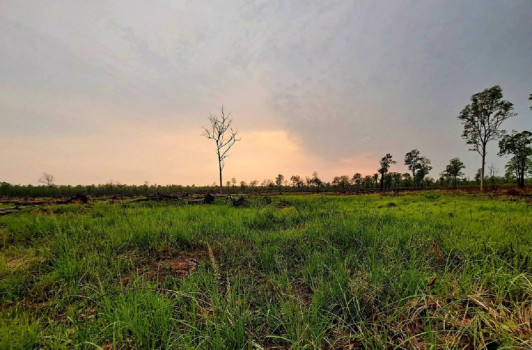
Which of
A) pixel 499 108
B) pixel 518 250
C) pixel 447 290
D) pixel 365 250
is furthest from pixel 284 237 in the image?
pixel 499 108

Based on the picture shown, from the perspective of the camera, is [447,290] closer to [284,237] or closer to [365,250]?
[365,250]

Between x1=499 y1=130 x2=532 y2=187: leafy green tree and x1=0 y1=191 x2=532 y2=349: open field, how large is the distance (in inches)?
2167

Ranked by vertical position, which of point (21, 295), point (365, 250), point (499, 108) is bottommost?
point (21, 295)

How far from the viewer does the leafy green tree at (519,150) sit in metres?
41.8

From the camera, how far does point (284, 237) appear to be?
466cm

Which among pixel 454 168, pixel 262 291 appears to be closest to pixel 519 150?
pixel 454 168

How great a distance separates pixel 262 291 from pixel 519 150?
80.0m

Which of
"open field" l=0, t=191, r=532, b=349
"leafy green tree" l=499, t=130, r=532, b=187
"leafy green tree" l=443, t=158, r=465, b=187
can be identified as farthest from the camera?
"leafy green tree" l=443, t=158, r=465, b=187

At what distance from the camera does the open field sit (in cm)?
165

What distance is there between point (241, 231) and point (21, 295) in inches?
142

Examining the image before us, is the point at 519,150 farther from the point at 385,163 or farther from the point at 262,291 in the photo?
the point at 262,291

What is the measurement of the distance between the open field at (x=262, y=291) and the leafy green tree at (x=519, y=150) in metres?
55.0

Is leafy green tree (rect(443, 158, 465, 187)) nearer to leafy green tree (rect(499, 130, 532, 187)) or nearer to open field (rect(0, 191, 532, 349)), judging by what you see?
leafy green tree (rect(499, 130, 532, 187))

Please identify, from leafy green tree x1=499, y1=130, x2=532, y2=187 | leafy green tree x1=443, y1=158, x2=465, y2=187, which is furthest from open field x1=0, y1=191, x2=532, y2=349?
leafy green tree x1=443, y1=158, x2=465, y2=187
